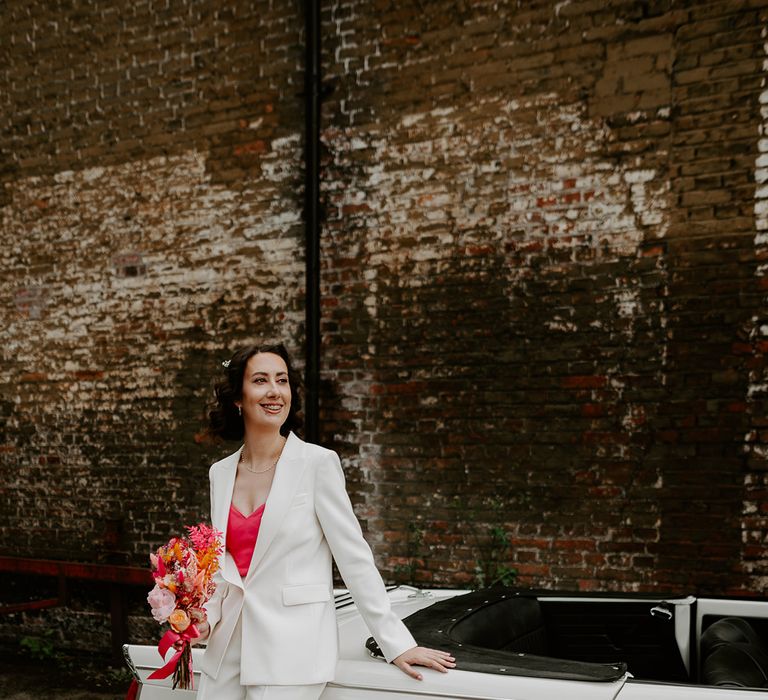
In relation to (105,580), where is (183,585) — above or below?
above

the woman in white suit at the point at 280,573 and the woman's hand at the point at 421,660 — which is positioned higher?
the woman in white suit at the point at 280,573

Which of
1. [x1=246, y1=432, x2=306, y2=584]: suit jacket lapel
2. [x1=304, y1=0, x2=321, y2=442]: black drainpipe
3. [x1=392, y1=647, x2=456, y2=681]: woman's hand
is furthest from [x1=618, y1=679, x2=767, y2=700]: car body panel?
[x1=304, y1=0, x2=321, y2=442]: black drainpipe

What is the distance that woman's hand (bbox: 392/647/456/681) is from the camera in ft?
7.54

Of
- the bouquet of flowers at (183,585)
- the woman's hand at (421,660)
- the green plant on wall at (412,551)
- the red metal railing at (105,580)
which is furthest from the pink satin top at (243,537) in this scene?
the red metal railing at (105,580)

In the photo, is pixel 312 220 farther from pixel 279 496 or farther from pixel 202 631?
pixel 202 631

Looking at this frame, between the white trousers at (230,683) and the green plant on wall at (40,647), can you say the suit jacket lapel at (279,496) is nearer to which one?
the white trousers at (230,683)

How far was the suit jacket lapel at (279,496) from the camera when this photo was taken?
249 centimetres

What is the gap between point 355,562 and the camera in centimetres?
248

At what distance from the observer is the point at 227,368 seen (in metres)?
2.80

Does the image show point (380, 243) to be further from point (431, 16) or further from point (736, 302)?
point (736, 302)

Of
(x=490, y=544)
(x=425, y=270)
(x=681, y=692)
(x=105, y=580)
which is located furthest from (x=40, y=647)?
(x=681, y=692)

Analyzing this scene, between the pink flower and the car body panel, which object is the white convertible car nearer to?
the car body panel

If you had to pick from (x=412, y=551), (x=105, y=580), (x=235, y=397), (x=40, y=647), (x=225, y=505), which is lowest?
(x=40, y=647)

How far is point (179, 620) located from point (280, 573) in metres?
0.33
